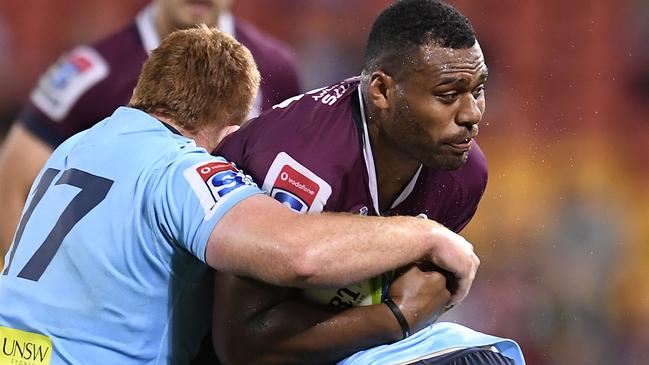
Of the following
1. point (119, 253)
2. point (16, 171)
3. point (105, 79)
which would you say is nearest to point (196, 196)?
point (119, 253)

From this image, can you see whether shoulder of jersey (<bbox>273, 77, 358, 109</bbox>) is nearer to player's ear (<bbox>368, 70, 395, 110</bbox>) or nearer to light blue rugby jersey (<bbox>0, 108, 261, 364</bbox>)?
player's ear (<bbox>368, 70, 395, 110</bbox>)

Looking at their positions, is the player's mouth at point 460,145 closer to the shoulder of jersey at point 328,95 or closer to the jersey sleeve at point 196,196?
the shoulder of jersey at point 328,95

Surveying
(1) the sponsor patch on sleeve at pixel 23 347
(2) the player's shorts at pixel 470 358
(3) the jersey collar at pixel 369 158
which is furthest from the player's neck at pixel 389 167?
(1) the sponsor patch on sleeve at pixel 23 347

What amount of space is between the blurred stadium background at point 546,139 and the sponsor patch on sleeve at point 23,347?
1.98 m

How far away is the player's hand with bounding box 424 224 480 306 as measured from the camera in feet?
6.33

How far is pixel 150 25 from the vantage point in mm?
3701

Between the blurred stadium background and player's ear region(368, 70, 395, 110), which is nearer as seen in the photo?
player's ear region(368, 70, 395, 110)

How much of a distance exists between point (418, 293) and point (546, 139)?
89.1 inches

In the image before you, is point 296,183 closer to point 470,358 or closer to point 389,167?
point 389,167

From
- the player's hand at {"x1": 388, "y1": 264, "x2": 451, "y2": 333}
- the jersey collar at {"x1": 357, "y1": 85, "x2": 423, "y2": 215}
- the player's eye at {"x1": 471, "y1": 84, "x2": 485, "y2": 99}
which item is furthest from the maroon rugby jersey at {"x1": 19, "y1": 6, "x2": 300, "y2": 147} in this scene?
the player's hand at {"x1": 388, "y1": 264, "x2": 451, "y2": 333}

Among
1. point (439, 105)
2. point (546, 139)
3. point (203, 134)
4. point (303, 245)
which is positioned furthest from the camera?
point (546, 139)

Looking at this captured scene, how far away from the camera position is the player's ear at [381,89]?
6.94ft

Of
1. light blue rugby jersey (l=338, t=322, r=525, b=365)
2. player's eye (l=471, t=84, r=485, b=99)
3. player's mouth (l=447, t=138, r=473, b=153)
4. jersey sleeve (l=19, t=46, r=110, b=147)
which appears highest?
player's eye (l=471, t=84, r=485, b=99)

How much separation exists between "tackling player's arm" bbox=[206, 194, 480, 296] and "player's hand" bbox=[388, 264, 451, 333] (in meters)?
0.18
